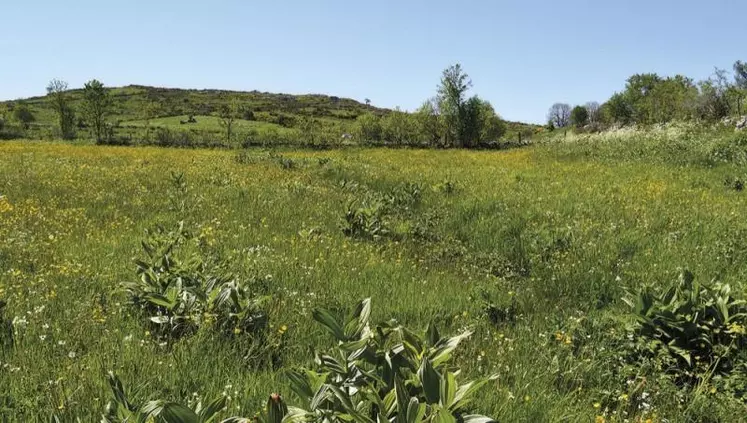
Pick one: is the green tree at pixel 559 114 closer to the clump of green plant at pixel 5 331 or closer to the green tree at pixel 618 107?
the green tree at pixel 618 107

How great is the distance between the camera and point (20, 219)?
7883mm

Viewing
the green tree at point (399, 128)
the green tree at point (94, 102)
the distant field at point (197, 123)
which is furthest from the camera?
the distant field at point (197, 123)

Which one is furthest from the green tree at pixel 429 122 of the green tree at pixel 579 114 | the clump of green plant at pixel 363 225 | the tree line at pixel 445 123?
the clump of green plant at pixel 363 225

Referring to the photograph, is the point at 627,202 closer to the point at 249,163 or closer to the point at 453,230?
the point at 453,230

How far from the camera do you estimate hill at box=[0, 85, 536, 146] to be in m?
67.8

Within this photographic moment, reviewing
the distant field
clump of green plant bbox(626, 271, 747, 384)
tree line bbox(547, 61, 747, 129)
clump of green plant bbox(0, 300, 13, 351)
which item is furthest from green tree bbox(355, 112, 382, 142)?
clump of green plant bbox(0, 300, 13, 351)

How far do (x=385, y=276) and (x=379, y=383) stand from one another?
12.5 ft

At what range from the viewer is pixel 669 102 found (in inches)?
1993

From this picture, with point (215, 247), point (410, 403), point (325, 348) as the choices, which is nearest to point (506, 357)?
point (325, 348)

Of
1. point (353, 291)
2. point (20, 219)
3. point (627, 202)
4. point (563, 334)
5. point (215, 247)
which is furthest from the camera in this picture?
point (627, 202)

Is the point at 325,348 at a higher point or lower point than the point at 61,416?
lower

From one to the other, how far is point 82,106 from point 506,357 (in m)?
69.7

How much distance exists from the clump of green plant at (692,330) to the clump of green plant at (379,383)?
2772mm

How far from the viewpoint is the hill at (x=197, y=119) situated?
222ft
